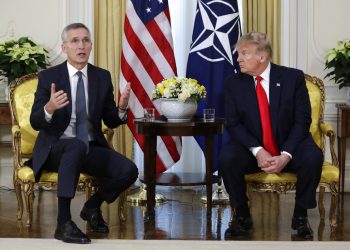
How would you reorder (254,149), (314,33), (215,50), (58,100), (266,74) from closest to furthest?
(58,100) < (254,149) < (266,74) < (215,50) < (314,33)

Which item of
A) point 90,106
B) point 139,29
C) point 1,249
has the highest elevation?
point 139,29

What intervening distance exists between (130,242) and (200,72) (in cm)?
201

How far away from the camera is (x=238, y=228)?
4.82 metres

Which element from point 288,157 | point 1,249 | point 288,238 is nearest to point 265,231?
point 288,238

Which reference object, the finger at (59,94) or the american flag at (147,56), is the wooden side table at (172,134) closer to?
the american flag at (147,56)

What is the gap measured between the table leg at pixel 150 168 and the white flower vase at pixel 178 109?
0.23 m

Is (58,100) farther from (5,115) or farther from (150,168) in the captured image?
(5,115)

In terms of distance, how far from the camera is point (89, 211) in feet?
16.0

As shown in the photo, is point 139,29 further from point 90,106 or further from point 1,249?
point 1,249

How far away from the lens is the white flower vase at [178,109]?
17.3 ft

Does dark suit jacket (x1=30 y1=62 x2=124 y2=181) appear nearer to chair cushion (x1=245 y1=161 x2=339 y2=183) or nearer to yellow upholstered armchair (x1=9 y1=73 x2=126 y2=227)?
yellow upholstered armchair (x1=9 y1=73 x2=126 y2=227)

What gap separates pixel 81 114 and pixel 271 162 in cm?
131

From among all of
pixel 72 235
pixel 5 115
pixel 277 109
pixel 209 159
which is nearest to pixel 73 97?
pixel 72 235

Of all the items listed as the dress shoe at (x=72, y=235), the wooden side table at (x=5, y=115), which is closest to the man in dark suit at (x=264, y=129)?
the dress shoe at (x=72, y=235)
